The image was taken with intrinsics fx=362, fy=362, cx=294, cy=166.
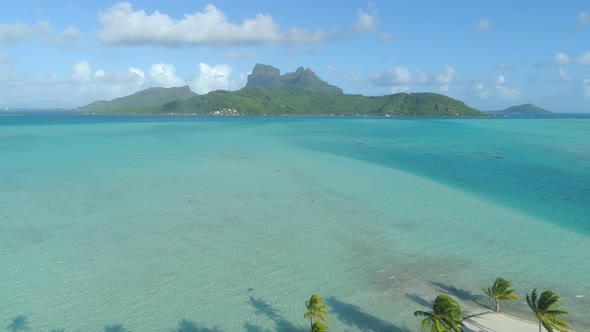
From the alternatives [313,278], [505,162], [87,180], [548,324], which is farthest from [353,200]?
[505,162]

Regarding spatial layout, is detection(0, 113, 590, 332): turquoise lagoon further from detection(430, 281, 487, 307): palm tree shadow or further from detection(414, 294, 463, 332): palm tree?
detection(414, 294, 463, 332): palm tree

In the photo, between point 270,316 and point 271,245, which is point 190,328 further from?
point 271,245

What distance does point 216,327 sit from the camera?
43.8 feet

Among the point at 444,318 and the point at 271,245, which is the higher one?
the point at 444,318

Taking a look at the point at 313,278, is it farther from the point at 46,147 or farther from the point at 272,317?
the point at 46,147

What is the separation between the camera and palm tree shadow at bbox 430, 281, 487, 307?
49.2 feet

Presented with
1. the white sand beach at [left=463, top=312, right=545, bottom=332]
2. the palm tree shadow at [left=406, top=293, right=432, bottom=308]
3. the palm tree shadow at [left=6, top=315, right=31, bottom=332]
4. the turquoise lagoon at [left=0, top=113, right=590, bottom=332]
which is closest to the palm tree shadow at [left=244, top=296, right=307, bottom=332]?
the turquoise lagoon at [left=0, top=113, right=590, bottom=332]

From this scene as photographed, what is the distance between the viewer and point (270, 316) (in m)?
14.0

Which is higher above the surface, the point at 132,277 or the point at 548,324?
the point at 548,324

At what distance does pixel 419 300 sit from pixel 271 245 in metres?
8.50

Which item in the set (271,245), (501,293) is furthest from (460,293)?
(271,245)

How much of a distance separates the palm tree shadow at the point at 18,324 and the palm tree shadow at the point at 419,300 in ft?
48.2

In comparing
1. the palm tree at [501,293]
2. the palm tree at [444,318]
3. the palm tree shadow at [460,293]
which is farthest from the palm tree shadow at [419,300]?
the palm tree at [444,318]

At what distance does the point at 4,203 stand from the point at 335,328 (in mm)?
27102
